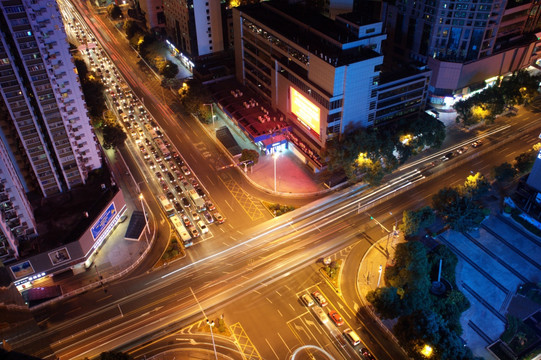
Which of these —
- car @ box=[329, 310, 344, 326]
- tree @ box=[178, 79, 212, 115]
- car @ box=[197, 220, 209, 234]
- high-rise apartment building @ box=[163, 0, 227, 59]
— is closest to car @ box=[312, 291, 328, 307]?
car @ box=[329, 310, 344, 326]

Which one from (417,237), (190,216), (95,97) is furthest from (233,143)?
(417,237)

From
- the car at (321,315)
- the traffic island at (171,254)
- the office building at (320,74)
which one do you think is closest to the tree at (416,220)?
the car at (321,315)

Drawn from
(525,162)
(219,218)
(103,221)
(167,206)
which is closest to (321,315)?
(219,218)

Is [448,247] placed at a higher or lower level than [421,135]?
lower

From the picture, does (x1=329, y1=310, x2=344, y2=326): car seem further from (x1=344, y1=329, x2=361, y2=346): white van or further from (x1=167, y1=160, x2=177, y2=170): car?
(x1=167, y1=160, x2=177, y2=170): car

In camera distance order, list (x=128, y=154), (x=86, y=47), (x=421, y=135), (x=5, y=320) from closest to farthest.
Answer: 1. (x=5, y=320)
2. (x=421, y=135)
3. (x=128, y=154)
4. (x=86, y=47)

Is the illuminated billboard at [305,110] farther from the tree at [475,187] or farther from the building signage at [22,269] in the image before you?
the building signage at [22,269]

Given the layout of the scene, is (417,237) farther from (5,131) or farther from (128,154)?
(5,131)
